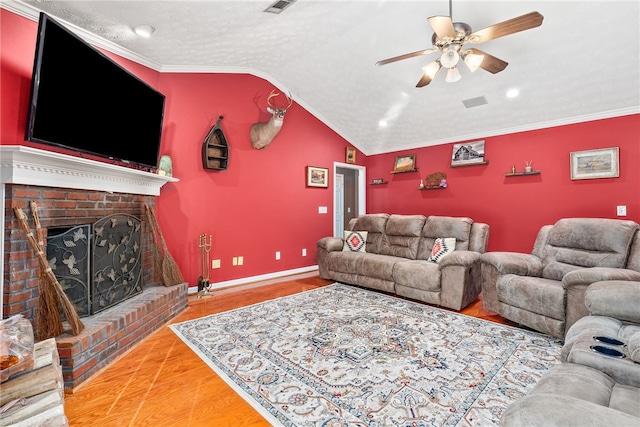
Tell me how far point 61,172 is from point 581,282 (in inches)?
157

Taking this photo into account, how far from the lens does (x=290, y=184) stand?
493 centimetres

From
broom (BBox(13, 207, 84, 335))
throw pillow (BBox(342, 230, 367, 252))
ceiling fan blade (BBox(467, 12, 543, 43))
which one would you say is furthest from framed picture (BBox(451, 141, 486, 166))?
broom (BBox(13, 207, 84, 335))

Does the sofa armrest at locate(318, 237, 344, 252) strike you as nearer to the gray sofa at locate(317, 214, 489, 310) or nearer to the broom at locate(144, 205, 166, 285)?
the gray sofa at locate(317, 214, 489, 310)

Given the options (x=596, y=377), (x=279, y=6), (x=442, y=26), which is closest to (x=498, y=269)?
(x=596, y=377)

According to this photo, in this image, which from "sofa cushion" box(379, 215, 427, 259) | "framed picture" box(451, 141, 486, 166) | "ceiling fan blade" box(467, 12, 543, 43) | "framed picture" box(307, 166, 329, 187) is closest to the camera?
"ceiling fan blade" box(467, 12, 543, 43)

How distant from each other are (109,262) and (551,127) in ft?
17.8

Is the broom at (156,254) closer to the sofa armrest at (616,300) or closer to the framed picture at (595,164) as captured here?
the sofa armrest at (616,300)

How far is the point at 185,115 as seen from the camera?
150 inches

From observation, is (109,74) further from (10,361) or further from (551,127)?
(551,127)

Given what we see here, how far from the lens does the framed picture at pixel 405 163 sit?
5523 mm

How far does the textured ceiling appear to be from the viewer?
2723mm

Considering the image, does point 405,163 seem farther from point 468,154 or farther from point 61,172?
point 61,172

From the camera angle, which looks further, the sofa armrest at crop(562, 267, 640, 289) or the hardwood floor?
the sofa armrest at crop(562, 267, 640, 289)

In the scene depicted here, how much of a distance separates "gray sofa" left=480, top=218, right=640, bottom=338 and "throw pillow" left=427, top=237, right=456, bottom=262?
23.2 inches
